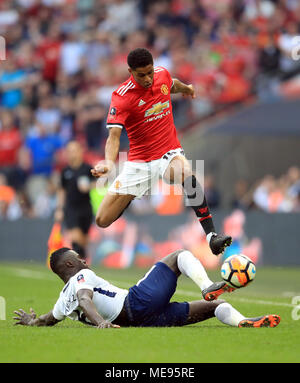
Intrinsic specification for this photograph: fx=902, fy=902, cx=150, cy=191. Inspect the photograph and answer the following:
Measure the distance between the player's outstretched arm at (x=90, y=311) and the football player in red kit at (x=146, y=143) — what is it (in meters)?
2.19

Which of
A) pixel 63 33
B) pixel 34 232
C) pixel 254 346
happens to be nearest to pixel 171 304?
pixel 254 346

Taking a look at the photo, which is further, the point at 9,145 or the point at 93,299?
the point at 9,145

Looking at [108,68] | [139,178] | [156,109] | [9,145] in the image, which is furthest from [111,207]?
[108,68]

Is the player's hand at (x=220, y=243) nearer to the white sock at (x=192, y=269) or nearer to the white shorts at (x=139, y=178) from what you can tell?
the white sock at (x=192, y=269)

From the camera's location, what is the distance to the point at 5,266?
1891 centimetres

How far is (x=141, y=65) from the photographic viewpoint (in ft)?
31.3

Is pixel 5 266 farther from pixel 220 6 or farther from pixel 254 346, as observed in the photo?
pixel 254 346

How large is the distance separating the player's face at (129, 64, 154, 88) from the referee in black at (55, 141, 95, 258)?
534 cm

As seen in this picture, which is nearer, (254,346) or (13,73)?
(254,346)

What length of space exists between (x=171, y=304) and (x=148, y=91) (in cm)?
282

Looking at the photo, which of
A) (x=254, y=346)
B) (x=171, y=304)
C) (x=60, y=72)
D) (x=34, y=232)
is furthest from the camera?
(x=60, y=72)

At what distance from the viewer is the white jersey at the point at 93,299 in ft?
25.8

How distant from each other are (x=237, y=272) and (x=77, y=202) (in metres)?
7.60

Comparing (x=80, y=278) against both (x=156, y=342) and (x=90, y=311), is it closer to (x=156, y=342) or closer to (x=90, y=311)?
(x=90, y=311)
